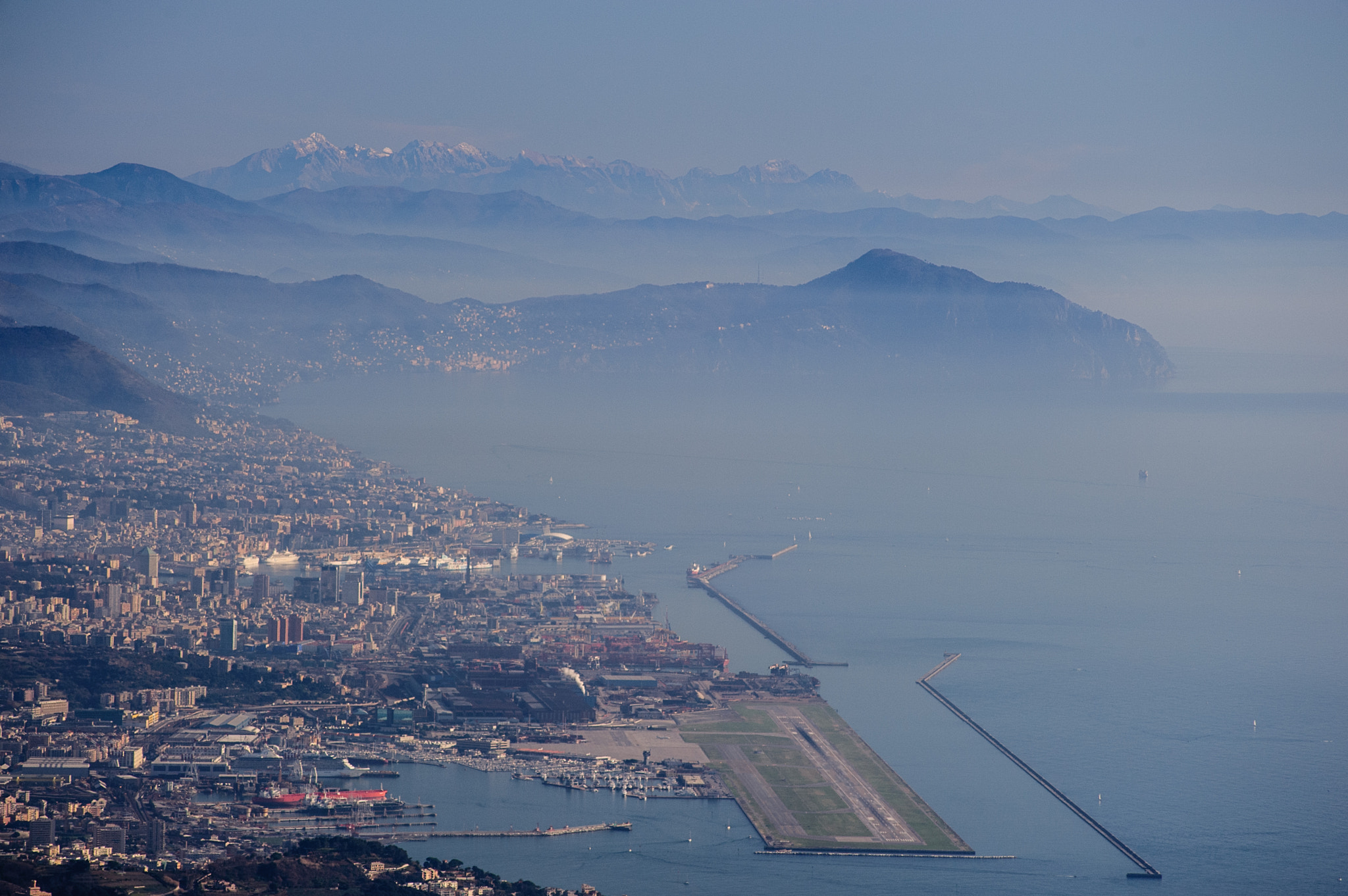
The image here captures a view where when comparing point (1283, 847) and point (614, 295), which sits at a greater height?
point (614, 295)

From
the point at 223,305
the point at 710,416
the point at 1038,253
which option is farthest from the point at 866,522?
the point at 1038,253

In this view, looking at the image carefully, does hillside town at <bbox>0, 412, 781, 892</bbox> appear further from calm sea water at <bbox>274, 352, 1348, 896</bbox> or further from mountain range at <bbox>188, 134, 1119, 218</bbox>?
mountain range at <bbox>188, 134, 1119, 218</bbox>

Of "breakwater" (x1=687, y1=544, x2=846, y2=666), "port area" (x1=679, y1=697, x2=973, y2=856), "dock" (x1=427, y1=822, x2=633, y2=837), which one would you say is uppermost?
"breakwater" (x1=687, y1=544, x2=846, y2=666)

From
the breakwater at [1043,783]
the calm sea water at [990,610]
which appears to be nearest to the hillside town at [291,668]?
the calm sea water at [990,610]

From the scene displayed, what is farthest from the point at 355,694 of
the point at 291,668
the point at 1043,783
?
the point at 1043,783

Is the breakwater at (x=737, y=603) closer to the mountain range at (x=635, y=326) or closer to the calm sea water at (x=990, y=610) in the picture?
the calm sea water at (x=990, y=610)

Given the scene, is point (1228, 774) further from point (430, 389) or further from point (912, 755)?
point (430, 389)

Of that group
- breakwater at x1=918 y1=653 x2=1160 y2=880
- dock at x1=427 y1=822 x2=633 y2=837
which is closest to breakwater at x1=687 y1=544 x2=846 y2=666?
breakwater at x1=918 y1=653 x2=1160 y2=880
